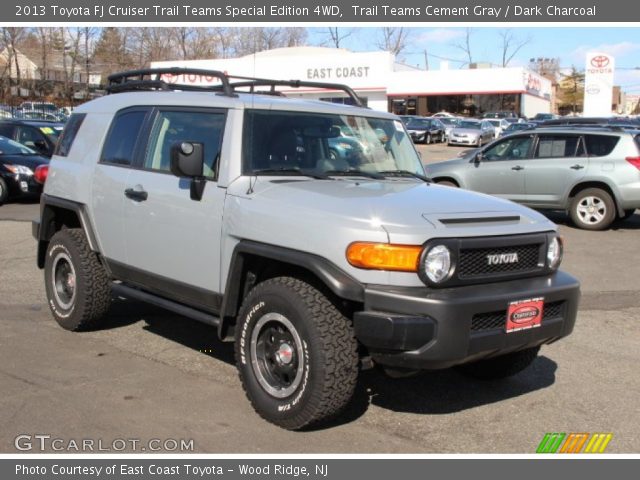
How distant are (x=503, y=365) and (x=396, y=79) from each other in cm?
4984

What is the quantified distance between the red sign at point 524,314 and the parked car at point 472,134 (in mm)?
33407

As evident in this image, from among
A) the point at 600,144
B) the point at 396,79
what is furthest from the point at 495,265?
the point at 396,79

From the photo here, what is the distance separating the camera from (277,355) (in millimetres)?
4242

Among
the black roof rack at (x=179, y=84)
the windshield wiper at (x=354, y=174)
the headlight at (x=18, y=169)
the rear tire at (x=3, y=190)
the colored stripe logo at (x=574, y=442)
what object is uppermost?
the black roof rack at (x=179, y=84)

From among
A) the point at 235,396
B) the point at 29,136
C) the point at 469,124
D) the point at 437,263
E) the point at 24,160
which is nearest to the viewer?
the point at 437,263

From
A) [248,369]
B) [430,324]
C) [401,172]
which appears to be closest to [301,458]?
[248,369]

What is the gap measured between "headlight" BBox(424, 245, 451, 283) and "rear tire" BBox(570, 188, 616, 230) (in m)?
9.24

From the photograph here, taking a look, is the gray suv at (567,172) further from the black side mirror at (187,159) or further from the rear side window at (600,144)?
the black side mirror at (187,159)

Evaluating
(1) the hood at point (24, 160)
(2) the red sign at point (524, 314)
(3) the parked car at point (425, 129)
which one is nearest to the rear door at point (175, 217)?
(2) the red sign at point (524, 314)

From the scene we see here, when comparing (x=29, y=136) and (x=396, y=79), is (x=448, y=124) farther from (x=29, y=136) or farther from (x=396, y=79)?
(x=29, y=136)

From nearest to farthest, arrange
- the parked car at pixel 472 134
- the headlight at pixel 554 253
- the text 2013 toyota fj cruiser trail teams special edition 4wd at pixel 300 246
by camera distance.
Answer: the text 2013 toyota fj cruiser trail teams special edition 4wd at pixel 300 246, the headlight at pixel 554 253, the parked car at pixel 472 134

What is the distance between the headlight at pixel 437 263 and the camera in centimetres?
383

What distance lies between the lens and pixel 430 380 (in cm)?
516

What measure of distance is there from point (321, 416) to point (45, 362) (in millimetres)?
2460
